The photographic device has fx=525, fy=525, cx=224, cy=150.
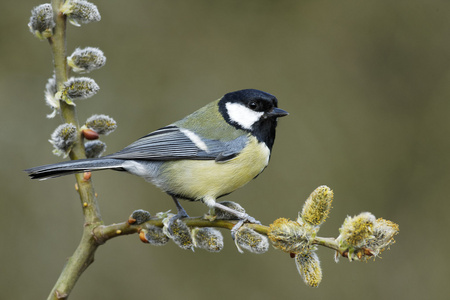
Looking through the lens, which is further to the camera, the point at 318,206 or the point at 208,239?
the point at 208,239

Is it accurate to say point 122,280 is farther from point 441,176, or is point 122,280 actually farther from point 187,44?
point 441,176

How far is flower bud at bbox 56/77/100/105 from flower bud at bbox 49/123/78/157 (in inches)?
3.8

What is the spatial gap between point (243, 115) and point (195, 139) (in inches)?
10.3

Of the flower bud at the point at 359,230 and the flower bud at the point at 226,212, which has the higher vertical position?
the flower bud at the point at 226,212

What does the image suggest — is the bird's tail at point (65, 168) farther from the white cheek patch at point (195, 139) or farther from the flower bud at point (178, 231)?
the white cheek patch at point (195, 139)

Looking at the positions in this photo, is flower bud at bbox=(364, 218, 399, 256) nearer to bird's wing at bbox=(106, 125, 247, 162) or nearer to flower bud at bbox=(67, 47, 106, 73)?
bird's wing at bbox=(106, 125, 247, 162)

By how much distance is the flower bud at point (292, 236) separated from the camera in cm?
154

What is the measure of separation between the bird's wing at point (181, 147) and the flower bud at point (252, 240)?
723mm

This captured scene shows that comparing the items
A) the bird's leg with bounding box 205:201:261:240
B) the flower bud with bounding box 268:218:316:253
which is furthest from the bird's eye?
the flower bud with bounding box 268:218:316:253

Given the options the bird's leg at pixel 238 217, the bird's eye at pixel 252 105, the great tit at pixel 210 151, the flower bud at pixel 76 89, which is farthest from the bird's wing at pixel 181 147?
the flower bud at pixel 76 89

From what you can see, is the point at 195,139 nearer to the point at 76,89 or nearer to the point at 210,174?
the point at 210,174

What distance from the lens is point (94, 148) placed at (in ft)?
6.60

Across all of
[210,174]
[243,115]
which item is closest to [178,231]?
[210,174]

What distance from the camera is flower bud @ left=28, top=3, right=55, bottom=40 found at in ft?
5.91
